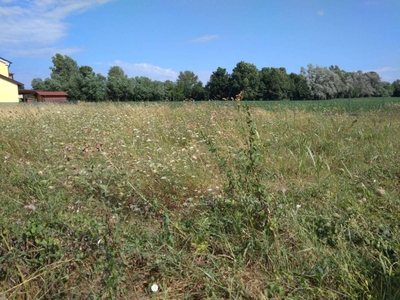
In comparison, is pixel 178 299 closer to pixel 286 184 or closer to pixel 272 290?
pixel 272 290

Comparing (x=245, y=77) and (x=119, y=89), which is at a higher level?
(x=245, y=77)

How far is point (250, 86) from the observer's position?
164 ft

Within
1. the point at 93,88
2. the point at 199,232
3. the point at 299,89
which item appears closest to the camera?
the point at 199,232

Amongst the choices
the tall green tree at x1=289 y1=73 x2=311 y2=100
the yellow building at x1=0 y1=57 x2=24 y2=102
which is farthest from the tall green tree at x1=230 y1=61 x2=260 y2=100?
the yellow building at x1=0 y1=57 x2=24 y2=102

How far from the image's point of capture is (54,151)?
4.03m

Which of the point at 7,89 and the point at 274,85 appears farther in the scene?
the point at 274,85

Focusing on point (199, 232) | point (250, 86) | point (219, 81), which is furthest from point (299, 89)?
point (199, 232)

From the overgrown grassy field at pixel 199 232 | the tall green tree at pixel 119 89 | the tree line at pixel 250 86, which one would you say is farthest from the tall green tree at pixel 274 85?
the overgrown grassy field at pixel 199 232

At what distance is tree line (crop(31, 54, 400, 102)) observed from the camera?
4662cm

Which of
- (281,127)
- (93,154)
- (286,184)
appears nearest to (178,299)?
(286,184)

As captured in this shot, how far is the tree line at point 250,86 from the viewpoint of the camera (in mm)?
46625

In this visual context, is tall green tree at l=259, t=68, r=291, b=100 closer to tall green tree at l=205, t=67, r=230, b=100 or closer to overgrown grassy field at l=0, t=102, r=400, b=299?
tall green tree at l=205, t=67, r=230, b=100

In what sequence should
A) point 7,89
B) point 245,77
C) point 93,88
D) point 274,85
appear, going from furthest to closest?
point 274,85, point 245,77, point 93,88, point 7,89

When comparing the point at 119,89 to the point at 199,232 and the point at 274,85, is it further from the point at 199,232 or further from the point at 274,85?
the point at 199,232
